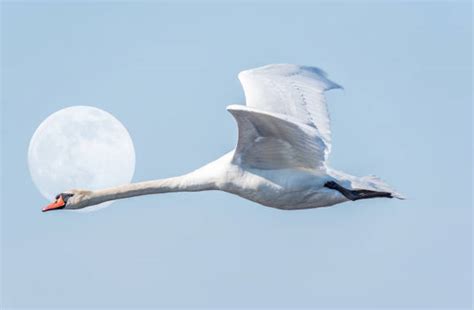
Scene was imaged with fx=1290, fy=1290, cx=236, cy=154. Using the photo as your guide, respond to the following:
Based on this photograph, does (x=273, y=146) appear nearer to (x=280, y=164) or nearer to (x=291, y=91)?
(x=280, y=164)

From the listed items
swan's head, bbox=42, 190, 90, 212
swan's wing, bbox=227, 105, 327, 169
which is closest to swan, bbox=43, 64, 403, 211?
swan's wing, bbox=227, 105, 327, 169

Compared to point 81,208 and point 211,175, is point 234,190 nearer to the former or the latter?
point 211,175

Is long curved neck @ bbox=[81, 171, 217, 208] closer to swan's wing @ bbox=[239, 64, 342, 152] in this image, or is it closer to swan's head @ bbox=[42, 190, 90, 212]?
swan's head @ bbox=[42, 190, 90, 212]

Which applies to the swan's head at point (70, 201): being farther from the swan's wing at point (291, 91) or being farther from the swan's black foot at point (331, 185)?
the swan's black foot at point (331, 185)

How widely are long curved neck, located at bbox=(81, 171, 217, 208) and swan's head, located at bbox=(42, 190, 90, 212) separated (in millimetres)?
186

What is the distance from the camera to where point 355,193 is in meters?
16.4

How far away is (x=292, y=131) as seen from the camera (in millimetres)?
15195

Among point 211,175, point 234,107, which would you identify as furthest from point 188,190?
point 234,107

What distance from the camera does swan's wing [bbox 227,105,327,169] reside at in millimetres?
15031

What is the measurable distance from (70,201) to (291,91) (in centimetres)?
346

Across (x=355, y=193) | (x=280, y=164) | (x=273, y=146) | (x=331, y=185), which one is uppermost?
(x=273, y=146)

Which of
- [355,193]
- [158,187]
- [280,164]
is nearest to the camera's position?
[280,164]

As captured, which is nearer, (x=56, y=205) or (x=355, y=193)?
(x=355, y=193)

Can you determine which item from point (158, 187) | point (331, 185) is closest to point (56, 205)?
point (158, 187)
